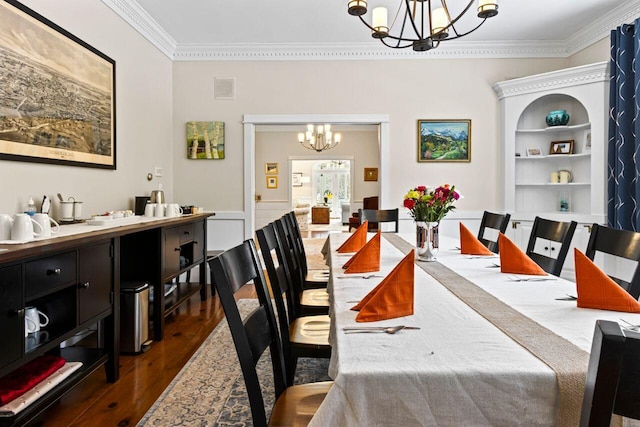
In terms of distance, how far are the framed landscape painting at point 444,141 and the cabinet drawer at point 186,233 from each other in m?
2.82

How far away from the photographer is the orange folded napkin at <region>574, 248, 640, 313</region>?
128 cm

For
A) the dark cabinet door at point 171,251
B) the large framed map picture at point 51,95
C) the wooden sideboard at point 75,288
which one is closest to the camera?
the wooden sideboard at point 75,288

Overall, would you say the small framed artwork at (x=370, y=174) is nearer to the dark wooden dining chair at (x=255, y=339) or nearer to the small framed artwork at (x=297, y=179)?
the small framed artwork at (x=297, y=179)

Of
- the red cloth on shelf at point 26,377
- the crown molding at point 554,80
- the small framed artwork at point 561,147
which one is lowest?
the red cloth on shelf at point 26,377

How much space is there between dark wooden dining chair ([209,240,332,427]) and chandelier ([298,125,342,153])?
8.46m

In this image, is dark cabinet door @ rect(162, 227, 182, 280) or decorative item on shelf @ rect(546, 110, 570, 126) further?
decorative item on shelf @ rect(546, 110, 570, 126)

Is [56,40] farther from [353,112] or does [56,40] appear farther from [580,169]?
[580,169]

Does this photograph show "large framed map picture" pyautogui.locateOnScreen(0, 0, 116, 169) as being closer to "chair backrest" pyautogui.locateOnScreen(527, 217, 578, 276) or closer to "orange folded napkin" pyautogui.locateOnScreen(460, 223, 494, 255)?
"orange folded napkin" pyautogui.locateOnScreen(460, 223, 494, 255)

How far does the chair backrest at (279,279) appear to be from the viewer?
5.01 feet

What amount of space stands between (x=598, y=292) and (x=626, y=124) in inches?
131

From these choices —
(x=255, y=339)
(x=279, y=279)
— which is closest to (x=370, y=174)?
(x=279, y=279)

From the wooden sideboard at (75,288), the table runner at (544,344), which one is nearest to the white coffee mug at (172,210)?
the wooden sideboard at (75,288)

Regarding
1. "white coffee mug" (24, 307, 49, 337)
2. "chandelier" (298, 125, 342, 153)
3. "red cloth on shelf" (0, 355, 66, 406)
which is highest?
"chandelier" (298, 125, 342, 153)

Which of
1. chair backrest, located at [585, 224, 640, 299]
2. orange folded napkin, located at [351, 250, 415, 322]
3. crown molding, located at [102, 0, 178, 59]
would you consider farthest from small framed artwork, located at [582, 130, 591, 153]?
crown molding, located at [102, 0, 178, 59]
